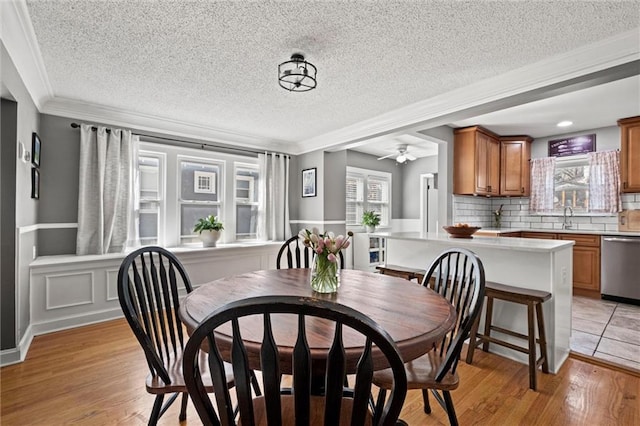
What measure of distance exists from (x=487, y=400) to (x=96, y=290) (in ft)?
12.1

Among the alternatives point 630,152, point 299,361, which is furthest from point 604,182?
point 299,361

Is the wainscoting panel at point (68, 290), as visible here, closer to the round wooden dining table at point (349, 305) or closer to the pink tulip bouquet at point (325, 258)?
the round wooden dining table at point (349, 305)

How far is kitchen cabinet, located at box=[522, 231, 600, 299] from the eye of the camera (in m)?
4.19

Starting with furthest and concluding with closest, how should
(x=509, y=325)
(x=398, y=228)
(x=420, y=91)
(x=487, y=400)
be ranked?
(x=398, y=228)
(x=420, y=91)
(x=509, y=325)
(x=487, y=400)

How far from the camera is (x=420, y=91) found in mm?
2963

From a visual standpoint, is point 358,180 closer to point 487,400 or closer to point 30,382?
point 487,400

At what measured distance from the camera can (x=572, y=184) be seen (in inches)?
191

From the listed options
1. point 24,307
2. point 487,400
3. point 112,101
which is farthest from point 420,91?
point 24,307

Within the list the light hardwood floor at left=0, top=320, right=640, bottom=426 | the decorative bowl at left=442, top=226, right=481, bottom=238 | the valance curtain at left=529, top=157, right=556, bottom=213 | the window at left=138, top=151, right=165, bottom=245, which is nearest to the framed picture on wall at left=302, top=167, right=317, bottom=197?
the window at left=138, top=151, right=165, bottom=245

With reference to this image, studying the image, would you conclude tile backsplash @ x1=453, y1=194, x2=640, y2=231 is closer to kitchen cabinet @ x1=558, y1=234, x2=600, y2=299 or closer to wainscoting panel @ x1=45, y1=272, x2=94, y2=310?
kitchen cabinet @ x1=558, y1=234, x2=600, y2=299

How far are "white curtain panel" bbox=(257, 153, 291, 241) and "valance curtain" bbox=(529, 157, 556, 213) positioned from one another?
13.3 ft

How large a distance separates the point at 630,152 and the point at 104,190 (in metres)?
6.49

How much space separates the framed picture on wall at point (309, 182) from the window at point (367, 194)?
1.15 m

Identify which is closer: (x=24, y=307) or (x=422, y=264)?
(x=24, y=307)
